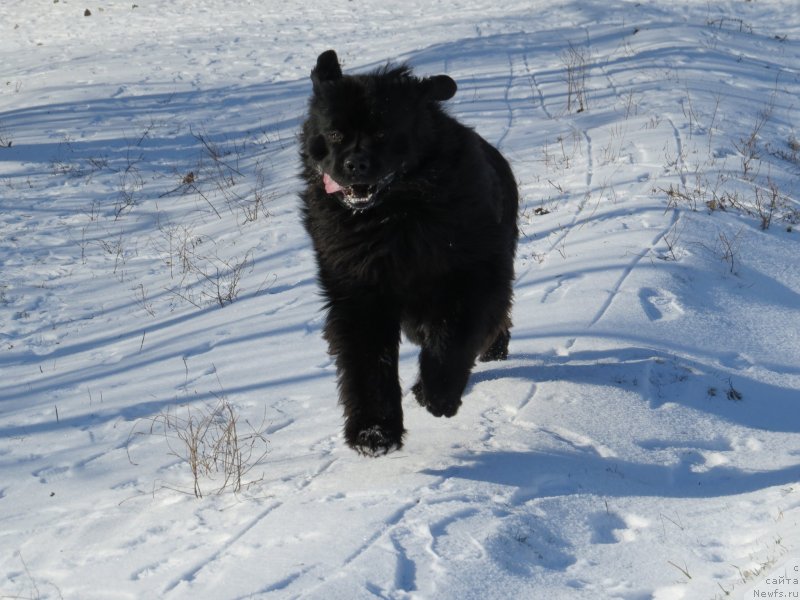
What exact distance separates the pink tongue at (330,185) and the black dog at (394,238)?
1cm

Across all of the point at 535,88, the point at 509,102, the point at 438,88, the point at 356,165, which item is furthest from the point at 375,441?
the point at 535,88

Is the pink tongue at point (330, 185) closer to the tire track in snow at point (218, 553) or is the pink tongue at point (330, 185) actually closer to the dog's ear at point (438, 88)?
the dog's ear at point (438, 88)

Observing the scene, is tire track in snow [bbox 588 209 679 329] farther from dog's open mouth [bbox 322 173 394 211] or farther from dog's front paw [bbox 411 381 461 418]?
dog's open mouth [bbox 322 173 394 211]

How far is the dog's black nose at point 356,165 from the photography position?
4207 mm

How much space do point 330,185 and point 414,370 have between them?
6.37 feet

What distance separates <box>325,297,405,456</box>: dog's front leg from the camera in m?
4.45

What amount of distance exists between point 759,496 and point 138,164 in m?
11.0

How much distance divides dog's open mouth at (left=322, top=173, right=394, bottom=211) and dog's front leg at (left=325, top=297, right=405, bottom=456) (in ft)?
1.68

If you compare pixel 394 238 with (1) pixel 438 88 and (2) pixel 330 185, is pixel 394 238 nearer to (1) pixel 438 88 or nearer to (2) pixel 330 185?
(2) pixel 330 185

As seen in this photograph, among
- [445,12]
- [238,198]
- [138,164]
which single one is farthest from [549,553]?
[445,12]

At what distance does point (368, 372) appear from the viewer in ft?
14.9

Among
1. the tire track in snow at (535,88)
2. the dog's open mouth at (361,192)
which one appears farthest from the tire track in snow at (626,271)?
the tire track in snow at (535,88)

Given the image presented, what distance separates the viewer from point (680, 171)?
9.07 meters

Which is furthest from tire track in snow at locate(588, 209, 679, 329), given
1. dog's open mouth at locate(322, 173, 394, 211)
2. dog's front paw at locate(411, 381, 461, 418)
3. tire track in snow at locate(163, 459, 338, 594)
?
tire track in snow at locate(163, 459, 338, 594)
